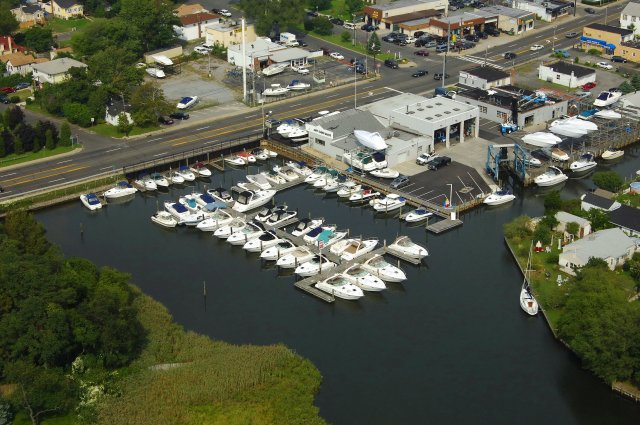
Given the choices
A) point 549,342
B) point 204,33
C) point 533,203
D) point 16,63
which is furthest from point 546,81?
point 16,63

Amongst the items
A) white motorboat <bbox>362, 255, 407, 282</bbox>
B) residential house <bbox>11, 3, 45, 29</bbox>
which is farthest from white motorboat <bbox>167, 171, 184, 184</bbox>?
residential house <bbox>11, 3, 45, 29</bbox>

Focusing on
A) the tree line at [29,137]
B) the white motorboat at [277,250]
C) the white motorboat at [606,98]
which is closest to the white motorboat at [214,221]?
the white motorboat at [277,250]

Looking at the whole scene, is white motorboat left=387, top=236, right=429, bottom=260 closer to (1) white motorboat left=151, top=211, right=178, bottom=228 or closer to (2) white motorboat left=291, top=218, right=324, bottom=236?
(2) white motorboat left=291, top=218, right=324, bottom=236

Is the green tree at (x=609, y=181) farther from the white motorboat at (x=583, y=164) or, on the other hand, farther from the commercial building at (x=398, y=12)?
the commercial building at (x=398, y=12)

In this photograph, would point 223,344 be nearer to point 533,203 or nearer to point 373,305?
point 373,305

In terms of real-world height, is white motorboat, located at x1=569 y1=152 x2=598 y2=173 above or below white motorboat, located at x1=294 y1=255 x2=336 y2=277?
above

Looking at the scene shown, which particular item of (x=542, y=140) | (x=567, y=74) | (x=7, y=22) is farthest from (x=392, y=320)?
(x=7, y=22)
